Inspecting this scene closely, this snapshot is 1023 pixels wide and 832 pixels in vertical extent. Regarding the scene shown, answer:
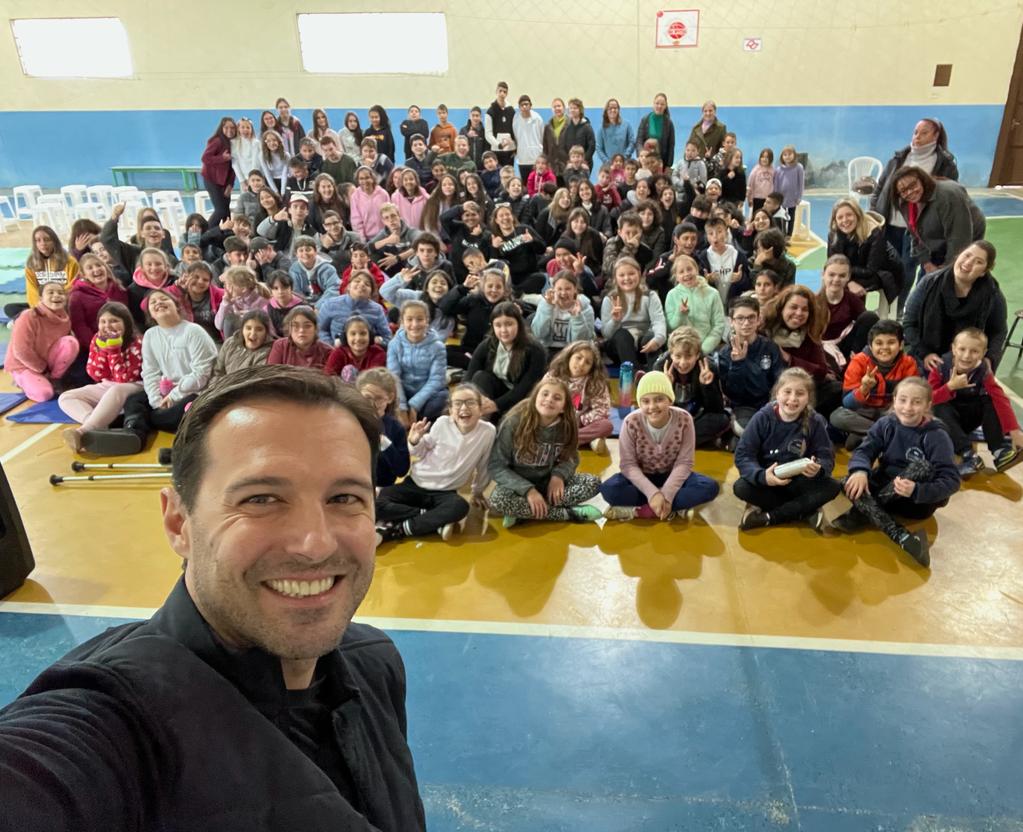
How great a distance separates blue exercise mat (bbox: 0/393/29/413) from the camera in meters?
5.62

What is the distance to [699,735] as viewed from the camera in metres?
2.58

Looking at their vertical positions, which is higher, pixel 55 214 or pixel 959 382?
pixel 55 214

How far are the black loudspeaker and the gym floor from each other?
79 mm

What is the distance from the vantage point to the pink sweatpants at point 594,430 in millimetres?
4695

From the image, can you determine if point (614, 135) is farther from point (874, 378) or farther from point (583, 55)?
point (874, 378)

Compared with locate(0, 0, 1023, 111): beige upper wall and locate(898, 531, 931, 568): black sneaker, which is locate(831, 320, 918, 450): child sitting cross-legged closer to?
locate(898, 531, 931, 568): black sneaker

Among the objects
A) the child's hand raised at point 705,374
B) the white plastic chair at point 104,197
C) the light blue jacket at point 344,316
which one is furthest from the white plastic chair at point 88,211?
the child's hand raised at point 705,374

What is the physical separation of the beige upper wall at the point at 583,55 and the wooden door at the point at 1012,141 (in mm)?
174

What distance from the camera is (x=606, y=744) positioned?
256 cm

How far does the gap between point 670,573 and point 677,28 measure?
437 inches

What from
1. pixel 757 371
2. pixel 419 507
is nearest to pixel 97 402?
pixel 419 507

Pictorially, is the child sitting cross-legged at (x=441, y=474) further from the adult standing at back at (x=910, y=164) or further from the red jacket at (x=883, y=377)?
the adult standing at back at (x=910, y=164)

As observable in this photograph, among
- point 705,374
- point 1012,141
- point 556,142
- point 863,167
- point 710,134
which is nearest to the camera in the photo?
point 705,374

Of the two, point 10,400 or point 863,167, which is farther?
point 863,167
